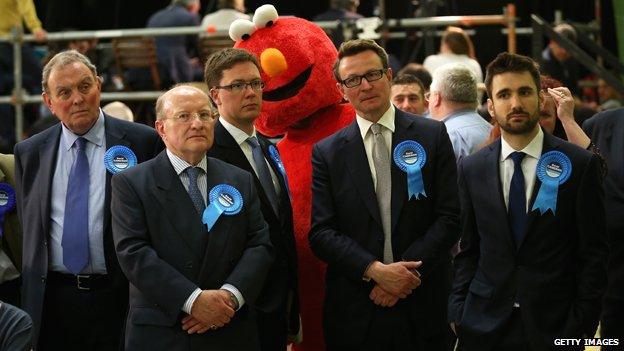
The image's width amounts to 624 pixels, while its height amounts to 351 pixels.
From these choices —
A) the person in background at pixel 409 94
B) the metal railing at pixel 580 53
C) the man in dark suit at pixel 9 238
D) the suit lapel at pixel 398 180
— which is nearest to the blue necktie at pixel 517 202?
the suit lapel at pixel 398 180

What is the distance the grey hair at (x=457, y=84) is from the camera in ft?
18.7

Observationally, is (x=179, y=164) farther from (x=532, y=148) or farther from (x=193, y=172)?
(x=532, y=148)

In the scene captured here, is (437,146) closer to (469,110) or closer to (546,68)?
(469,110)

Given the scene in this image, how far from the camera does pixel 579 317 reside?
3865mm

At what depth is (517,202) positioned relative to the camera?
3982 mm

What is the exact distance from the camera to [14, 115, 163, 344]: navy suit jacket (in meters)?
4.41

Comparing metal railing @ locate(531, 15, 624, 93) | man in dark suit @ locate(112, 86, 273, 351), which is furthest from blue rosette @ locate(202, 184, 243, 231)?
metal railing @ locate(531, 15, 624, 93)

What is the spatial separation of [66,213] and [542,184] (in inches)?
75.4

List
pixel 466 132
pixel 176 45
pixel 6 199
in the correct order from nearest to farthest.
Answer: pixel 6 199 → pixel 466 132 → pixel 176 45

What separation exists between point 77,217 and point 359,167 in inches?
46.1

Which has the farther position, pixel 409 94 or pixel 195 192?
pixel 409 94

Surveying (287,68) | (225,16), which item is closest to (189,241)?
(287,68)

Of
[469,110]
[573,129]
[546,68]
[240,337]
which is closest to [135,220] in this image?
[240,337]

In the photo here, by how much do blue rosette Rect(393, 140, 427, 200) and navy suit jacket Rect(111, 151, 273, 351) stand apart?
63 centimetres
